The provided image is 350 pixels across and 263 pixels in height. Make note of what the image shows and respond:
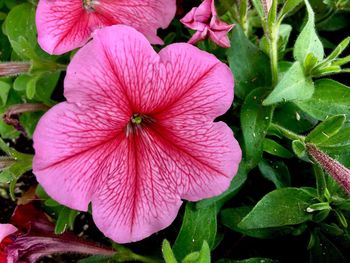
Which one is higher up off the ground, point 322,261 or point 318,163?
point 318,163

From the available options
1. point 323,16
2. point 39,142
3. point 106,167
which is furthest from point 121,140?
point 323,16

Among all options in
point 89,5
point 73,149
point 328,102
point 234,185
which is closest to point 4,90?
point 89,5

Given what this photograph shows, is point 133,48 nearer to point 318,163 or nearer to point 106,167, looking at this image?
point 106,167

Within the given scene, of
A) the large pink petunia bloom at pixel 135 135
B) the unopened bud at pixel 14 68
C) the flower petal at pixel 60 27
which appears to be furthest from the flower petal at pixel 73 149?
the unopened bud at pixel 14 68

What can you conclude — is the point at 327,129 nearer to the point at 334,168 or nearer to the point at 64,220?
the point at 334,168

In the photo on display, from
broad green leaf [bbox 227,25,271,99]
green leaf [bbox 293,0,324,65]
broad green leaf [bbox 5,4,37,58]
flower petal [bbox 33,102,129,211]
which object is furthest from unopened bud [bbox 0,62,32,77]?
green leaf [bbox 293,0,324,65]

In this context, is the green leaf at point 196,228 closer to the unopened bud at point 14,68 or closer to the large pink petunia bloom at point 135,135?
the large pink petunia bloom at point 135,135
